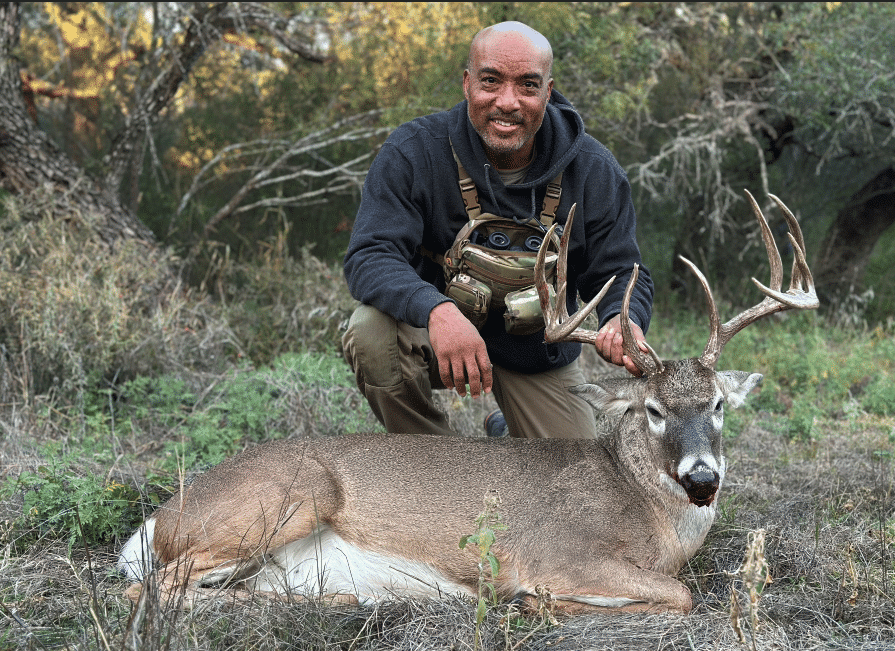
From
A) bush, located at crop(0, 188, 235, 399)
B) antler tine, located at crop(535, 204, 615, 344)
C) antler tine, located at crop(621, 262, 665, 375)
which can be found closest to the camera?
antler tine, located at crop(621, 262, 665, 375)

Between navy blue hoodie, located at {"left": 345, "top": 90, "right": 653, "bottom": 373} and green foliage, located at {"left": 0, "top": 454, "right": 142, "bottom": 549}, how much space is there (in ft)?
4.21

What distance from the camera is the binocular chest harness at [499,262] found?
154 inches

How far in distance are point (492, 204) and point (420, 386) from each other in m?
0.88

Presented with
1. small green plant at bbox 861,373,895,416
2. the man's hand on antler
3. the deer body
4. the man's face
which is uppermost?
the man's face

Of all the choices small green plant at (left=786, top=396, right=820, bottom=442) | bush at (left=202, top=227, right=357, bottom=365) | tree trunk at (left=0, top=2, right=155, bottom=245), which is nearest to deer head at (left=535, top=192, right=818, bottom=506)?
small green plant at (left=786, top=396, right=820, bottom=442)

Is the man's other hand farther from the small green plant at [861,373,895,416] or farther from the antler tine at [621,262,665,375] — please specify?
the small green plant at [861,373,895,416]

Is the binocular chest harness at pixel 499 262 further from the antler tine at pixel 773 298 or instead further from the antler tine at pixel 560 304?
the antler tine at pixel 773 298

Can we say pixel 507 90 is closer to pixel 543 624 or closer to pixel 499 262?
pixel 499 262

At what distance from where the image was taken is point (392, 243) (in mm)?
3867

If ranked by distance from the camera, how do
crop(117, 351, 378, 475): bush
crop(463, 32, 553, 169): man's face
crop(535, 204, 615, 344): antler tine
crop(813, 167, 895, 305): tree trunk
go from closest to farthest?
1. crop(535, 204, 615, 344): antler tine
2. crop(463, 32, 553, 169): man's face
3. crop(117, 351, 378, 475): bush
4. crop(813, 167, 895, 305): tree trunk

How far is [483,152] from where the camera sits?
4.08 metres

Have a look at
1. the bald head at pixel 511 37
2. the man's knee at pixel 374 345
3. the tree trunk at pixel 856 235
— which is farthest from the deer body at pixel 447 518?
the tree trunk at pixel 856 235

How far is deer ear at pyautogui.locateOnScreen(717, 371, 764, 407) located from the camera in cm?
351

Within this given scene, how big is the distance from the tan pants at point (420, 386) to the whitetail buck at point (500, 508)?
488mm
